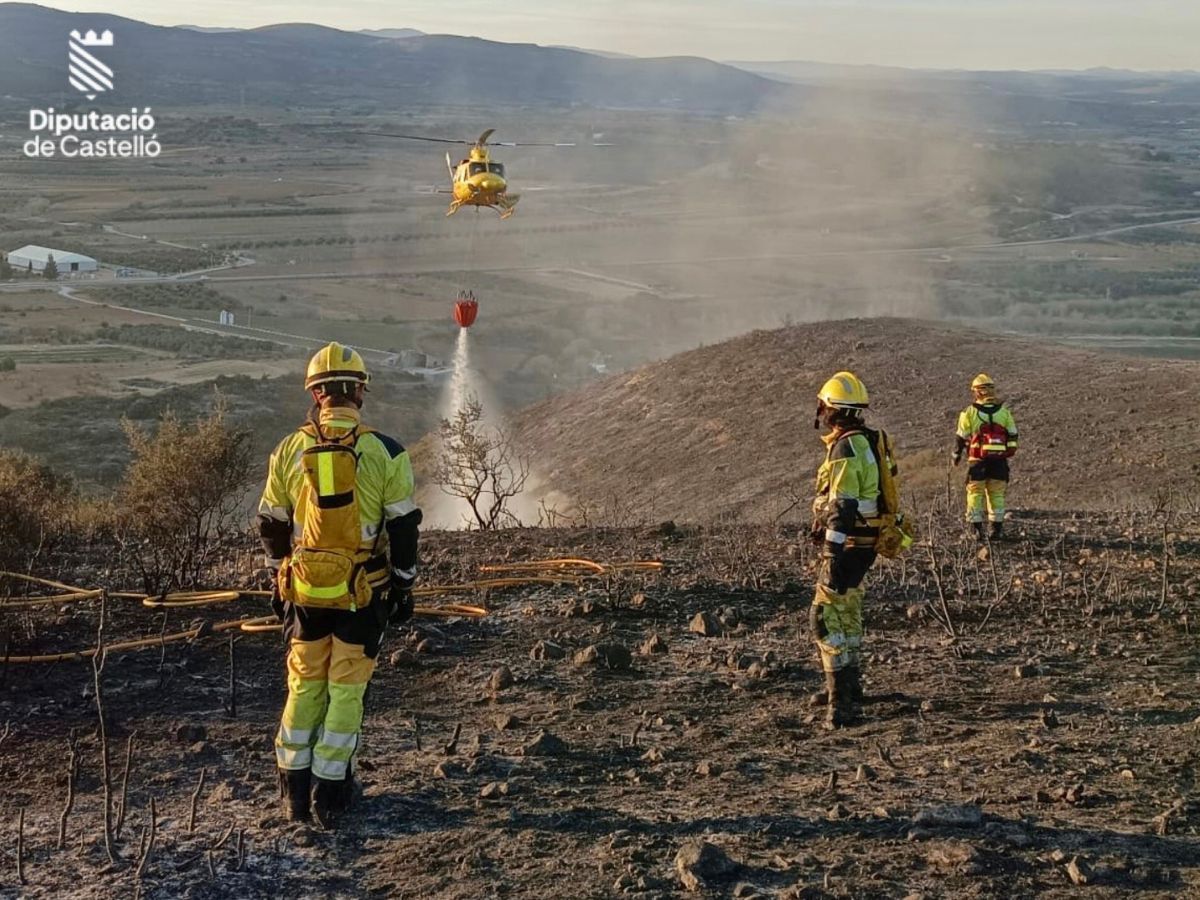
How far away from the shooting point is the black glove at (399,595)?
5.47 metres

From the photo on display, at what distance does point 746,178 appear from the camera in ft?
376

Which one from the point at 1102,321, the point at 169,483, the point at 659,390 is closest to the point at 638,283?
the point at 1102,321

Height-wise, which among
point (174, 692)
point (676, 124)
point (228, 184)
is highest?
point (676, 124)

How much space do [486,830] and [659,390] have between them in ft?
70.7

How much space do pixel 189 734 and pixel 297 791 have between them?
1.16 metres

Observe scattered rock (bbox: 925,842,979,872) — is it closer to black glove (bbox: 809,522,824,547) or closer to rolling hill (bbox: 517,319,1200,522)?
black glove (bbox: 809,522,824,547)

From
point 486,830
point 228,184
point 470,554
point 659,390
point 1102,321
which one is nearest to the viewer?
point 486,830

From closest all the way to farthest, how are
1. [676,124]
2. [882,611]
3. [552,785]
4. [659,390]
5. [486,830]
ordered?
[486,830] < [552,785] < [882,611] < [659,390] < [676,124]

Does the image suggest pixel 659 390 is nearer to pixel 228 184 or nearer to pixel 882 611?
pixel 882 611

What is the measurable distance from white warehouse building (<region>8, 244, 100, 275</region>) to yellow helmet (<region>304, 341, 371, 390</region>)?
7273cm

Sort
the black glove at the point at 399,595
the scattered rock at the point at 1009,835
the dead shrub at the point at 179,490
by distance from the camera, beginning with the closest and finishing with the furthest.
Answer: the scattered rock at the point at 1009,835, the black glove at the point at 399,595, the dead shrub at the point at 179,490

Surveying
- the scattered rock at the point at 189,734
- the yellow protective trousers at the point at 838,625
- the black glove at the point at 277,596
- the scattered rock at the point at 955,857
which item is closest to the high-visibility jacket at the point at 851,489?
the yellow protective trousers at the point at 838,625

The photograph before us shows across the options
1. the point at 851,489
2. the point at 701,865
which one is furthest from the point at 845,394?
the point at 701,865

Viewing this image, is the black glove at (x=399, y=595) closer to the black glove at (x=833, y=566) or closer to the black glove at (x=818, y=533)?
the black glove at (x=833, y=566)
